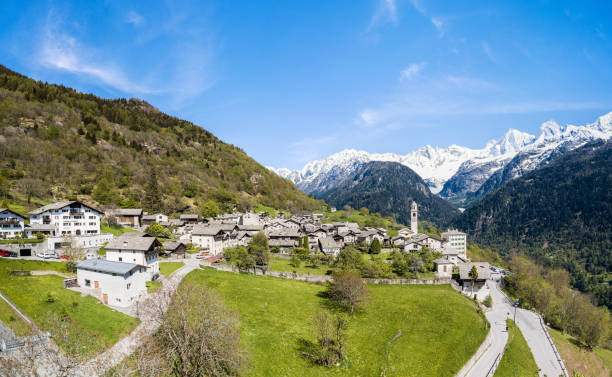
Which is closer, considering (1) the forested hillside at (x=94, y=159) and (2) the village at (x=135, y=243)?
(2) the village at (x=135, y=243)

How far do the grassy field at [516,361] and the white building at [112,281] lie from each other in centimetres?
5133

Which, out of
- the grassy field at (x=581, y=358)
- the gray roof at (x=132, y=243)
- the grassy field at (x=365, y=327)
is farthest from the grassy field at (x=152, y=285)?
the grassy field at (x=581, y=358)

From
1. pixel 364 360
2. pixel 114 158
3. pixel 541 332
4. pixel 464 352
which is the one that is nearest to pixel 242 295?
pixel 364 360

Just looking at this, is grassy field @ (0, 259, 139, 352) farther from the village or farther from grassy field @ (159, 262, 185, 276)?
grassy field @ (159, 262, 185, 276)

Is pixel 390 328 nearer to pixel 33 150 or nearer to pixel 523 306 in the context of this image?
pixel 523 306

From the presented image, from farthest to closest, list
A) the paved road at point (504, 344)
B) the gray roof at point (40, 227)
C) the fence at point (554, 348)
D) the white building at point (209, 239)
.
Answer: the white building at point (209, 239), the gray roof at point (40, 227), the fence at point (554, 348), the paved road at point (504, 344)

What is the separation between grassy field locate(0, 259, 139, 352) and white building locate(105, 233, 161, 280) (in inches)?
496

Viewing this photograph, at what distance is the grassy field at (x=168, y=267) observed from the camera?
57559 mm

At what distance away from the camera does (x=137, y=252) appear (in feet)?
174

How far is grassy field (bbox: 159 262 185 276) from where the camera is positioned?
57559 millimetres

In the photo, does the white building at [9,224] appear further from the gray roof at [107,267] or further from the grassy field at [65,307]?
the gray roof at [107,267]

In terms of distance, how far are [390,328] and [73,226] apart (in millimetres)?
78015

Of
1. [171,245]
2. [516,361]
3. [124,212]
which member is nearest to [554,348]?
[516,361]

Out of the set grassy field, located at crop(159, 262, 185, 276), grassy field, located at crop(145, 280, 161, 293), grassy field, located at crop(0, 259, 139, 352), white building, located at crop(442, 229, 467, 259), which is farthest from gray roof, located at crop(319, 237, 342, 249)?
grassy field, located at crop(0, 259, 139, 352)
